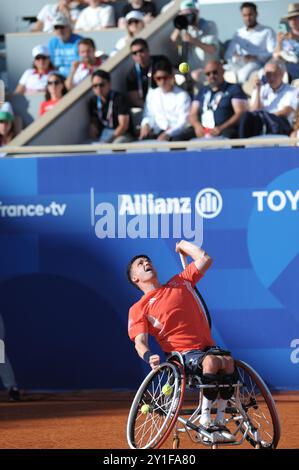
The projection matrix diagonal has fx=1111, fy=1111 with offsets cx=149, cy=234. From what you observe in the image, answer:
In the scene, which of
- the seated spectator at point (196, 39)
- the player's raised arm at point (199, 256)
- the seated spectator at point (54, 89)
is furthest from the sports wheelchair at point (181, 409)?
the seated spectator at point (54, 89)

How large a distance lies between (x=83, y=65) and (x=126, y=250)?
420cm

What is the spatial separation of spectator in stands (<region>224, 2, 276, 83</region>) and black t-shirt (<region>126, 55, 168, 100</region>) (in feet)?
3.31

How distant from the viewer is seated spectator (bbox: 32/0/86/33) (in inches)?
616

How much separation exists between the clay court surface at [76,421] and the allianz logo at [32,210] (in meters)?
1.77

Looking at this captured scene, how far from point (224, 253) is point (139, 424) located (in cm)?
Result: 297

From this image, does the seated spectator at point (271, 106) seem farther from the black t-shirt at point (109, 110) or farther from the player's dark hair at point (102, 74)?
the player's dark hair at point (102, 74)

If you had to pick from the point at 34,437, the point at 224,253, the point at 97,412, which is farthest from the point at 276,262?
the point at 34,437

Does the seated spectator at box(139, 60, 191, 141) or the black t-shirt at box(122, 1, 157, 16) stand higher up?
the black t-shirt at box(122, 1, 157, 16)

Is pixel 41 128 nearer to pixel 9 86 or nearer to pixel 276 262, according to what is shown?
pixel 9 86

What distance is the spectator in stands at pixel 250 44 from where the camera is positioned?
1342 centimetres

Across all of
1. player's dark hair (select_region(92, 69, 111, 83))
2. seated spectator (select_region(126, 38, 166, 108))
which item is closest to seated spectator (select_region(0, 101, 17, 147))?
player's dark hair (select_region(92, 69, 111, 83))

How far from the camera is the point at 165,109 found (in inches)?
488

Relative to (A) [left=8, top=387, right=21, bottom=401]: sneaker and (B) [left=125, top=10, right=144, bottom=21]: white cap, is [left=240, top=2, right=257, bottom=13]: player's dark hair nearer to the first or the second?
(B) [left=125, top=10, right=144, bottom=21]: white cap

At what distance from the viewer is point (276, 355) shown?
10.4m
